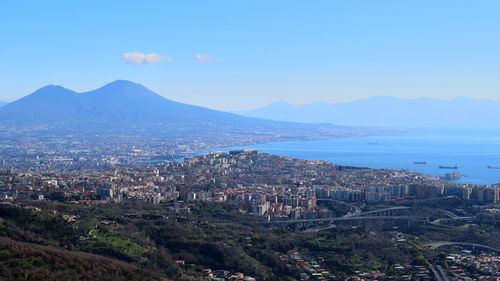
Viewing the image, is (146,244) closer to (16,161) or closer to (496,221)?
(496,221)

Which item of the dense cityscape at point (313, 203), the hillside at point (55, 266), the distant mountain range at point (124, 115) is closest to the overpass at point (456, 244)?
the dense cityscape at point (313, 203)

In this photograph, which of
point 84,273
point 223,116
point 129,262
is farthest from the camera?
point 223,116

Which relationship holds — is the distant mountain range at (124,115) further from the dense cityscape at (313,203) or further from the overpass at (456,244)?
the overpass at (456,244)

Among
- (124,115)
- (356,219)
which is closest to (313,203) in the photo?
(356,219)

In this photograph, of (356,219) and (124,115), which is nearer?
(356,219)

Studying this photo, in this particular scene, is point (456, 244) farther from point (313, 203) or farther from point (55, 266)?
point (55, 266)

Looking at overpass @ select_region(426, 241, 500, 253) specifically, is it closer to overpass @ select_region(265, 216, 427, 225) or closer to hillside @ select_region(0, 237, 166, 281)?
overpass @ select_region(265, 216, 427, 225)

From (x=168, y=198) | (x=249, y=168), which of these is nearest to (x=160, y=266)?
(x=168, y=198)

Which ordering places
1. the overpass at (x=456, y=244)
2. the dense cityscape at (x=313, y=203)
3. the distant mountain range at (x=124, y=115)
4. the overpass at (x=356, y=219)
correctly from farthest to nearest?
1. the distant mountain range at (x=124, y=115)
2. the overpass at (x=356, y=219)
3. the overpass at (x=456, y=244)
4. the dense cityscape at (x=313, y=203)

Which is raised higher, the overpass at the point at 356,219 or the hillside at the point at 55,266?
the hillside at the point at 55,266
